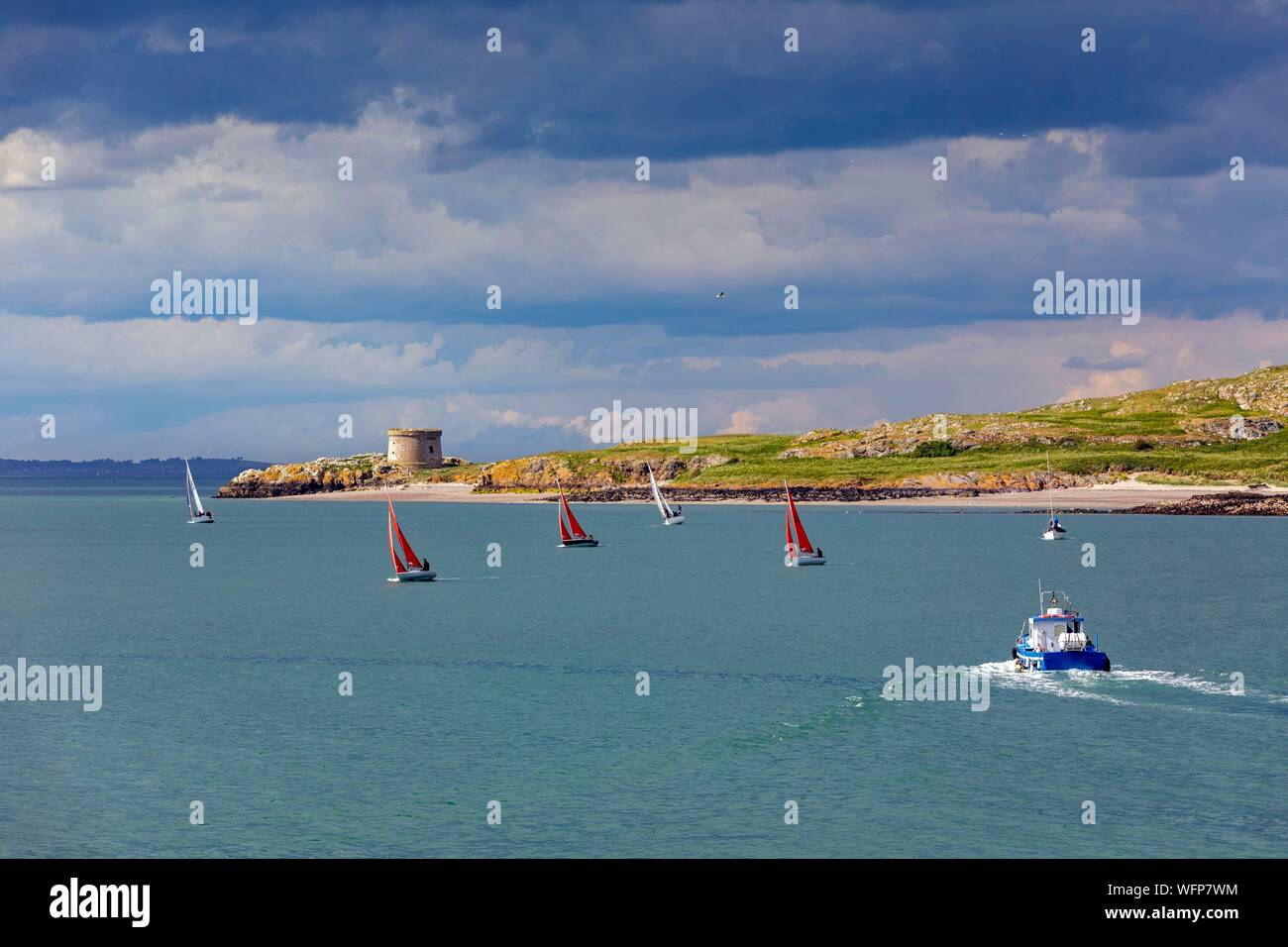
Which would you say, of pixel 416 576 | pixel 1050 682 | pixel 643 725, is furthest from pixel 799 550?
pixel 643 725

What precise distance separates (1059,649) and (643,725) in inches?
831

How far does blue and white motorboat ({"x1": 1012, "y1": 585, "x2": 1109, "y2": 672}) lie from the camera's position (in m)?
57.5

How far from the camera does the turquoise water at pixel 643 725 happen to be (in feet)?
113

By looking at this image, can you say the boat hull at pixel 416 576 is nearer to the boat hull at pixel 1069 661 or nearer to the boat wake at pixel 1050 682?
the boat wake at pixel 1050 682

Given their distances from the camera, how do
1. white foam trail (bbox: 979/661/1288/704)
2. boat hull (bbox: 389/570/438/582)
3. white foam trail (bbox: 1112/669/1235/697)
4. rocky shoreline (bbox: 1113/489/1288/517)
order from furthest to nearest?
rocky shoreline (bbox: 1113/489/1288/517)
boat hull (bbox: 389/570/438/582)
white foam trail (bbox: 1112/669/1235/697)
white foam trail (bbox: 979/661/1288/704)

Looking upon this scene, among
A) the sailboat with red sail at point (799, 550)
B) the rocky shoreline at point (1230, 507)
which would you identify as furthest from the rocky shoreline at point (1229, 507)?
the sailboat with red sail at point (799, 550)

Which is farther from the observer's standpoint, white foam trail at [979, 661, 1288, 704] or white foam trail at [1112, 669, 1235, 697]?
white foam trail at [1112, 669, 1235, 697]

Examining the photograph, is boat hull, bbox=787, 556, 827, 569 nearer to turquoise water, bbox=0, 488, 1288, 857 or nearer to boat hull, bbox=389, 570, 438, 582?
turquoise water, bbox=0, 488, 1288, 857

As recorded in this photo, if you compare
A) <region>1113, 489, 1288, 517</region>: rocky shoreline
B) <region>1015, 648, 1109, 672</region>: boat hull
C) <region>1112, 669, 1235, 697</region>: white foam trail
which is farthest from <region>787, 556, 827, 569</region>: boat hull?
<region>1113, 489, 1288, 517</region>: rocky shoreline

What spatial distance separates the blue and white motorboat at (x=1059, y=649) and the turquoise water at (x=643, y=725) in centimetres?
136

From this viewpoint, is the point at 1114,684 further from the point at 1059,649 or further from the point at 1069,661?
the point at 1059,649

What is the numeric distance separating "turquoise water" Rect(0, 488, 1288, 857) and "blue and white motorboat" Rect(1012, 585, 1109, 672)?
136 cm

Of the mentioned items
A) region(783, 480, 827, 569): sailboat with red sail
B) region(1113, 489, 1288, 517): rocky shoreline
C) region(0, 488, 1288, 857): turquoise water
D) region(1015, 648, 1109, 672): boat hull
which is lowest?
region(0, 488, 1288, 857): turquoise water
